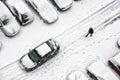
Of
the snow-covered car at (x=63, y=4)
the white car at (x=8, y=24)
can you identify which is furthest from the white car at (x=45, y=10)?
the white car at (x=8, y=24)

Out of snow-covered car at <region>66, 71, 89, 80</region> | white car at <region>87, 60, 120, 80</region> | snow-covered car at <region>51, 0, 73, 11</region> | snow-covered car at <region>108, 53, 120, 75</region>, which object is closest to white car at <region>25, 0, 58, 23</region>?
snow-covered car at <region>51, 0, 73, 11</region>

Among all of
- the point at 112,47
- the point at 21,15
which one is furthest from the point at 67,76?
the point at 21,15

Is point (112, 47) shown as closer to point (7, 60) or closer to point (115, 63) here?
point (115, 63)

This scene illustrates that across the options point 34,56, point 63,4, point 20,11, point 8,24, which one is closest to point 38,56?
point 34,56

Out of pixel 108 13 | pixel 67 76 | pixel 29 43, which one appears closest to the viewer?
pixel 67 76

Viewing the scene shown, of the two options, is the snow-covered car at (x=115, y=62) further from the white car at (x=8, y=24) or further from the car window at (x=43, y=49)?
the white car at (x=8, y=24)

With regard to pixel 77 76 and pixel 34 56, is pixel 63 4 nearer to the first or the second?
pixel 34 56

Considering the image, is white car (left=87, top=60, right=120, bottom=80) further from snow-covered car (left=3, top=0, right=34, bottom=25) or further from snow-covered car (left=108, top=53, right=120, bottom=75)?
snow-covered car (left=3, top=0, right=34, bottom=25)
